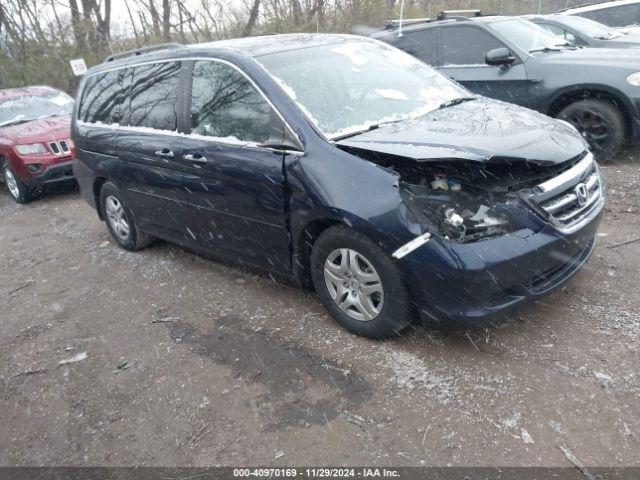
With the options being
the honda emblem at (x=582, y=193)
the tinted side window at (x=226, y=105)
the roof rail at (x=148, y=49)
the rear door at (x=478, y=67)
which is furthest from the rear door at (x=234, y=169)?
the rear door at (x=478, y=67)

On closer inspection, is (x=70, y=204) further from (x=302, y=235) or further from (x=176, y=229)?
(x=302, y=235)

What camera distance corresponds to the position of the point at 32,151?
27.3 ft

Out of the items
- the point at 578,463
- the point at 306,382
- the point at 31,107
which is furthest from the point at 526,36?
the point at 31,107

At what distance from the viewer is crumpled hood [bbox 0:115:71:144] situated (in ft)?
27.5

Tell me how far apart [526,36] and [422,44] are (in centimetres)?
133

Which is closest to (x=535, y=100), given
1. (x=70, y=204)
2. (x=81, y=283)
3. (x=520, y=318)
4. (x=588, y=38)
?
(x=588, y=38)

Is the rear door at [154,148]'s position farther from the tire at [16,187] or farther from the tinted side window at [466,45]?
the tire at [16,187]

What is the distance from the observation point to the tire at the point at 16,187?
850 cm

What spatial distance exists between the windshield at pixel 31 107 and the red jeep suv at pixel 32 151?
0.02 m

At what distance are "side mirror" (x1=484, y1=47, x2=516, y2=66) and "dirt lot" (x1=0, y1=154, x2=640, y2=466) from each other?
2618 millimetres

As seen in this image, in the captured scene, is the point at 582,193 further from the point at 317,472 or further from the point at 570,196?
the point at 317,472

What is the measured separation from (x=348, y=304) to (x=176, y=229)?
1.95 meters

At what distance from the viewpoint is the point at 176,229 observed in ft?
15.4

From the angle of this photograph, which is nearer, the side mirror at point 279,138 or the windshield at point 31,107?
the side mirror at point 279,138
